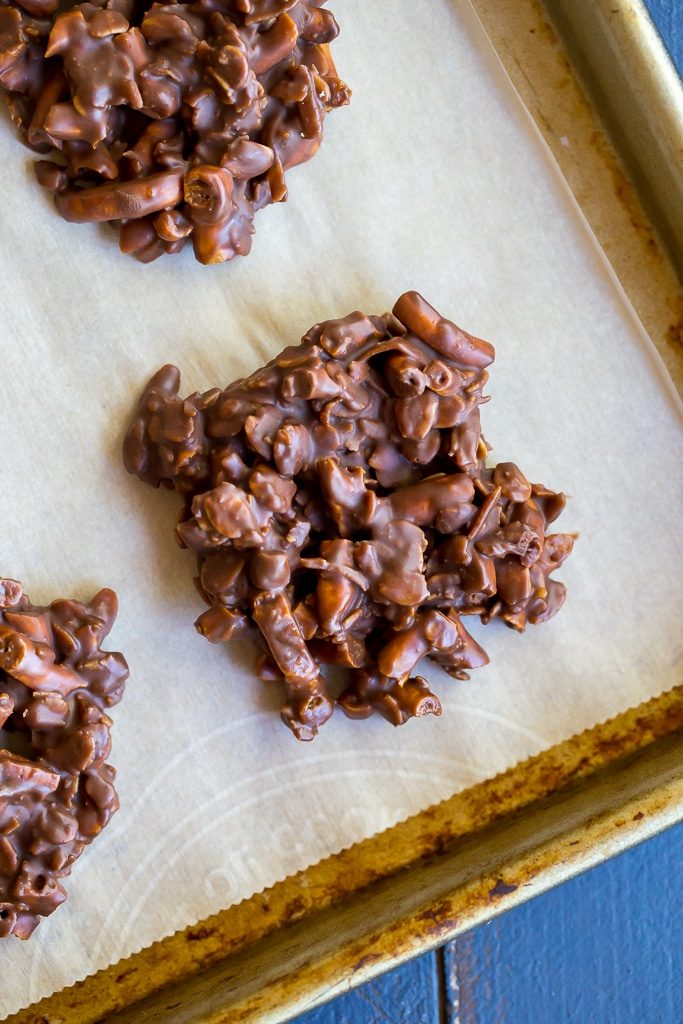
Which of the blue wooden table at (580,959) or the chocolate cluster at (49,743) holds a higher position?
the chocolate cluster at (49,743)

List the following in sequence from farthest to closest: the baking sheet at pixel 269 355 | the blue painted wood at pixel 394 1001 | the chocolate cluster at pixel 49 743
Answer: the blue painted wood at pixel 394 1001
the baking sheet at pixel 269 355
the chocolate cluster at pixel 49 743

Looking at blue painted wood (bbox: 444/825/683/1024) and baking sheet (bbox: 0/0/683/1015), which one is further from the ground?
baking sheet (bbox: 0/0/683/1015)

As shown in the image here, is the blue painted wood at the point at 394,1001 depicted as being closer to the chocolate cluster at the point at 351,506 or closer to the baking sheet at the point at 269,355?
the baking sheet at the point at 269,355

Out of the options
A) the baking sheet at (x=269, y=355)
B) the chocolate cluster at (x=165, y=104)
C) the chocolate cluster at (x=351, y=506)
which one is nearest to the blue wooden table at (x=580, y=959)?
the baking sheet at (x=269, y=355)

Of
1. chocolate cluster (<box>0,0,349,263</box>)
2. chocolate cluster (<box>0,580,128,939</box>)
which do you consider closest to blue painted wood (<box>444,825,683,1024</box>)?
chocolate cluster (<box>0,580,128,939</box>)

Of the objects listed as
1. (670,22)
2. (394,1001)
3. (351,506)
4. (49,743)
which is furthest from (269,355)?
(394,1001)

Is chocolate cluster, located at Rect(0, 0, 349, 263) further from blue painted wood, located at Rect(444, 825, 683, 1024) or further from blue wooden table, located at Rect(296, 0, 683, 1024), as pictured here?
blue painted wood, located at Rect(444, 825, 683, 1024)
